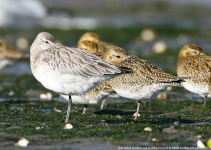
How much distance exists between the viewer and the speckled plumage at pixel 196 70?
9.80 meters

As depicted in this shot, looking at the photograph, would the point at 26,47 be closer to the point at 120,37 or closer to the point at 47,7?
the point at 120,37

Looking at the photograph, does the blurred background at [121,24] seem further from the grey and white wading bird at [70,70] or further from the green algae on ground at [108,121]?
the grey and white wading bird at [70,70]

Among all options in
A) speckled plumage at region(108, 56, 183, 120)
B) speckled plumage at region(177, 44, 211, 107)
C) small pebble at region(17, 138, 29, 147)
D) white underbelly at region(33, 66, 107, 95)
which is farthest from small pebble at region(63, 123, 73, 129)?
speckled plumage at region(177, 44, 211, 107)

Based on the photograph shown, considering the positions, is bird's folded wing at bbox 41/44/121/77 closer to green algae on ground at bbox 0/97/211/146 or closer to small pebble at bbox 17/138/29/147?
green algae on ground at bbox 0/97/211/146

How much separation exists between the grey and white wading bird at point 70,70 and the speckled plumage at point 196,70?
108 inches

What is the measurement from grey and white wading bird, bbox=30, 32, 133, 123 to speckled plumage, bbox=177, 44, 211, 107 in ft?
8.97

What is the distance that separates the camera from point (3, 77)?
13.4 m

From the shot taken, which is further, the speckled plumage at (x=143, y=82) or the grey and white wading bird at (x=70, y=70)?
the speckled plumage at (x=143, y=82)

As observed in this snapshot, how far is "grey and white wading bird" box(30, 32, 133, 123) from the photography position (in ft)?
25.1

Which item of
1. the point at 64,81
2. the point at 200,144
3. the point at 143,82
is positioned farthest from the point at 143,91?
the point at 200,144

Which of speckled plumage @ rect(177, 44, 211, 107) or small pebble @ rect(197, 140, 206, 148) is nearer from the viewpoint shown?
small pebble @ rect(197, 140, 206, 148)

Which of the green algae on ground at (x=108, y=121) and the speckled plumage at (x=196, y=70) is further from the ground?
the speckled plumage at (x=196, y=70)

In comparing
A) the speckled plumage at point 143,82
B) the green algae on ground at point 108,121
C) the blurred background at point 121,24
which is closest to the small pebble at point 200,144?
the green algae on ground at point 108,121

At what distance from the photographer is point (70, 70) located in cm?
775
